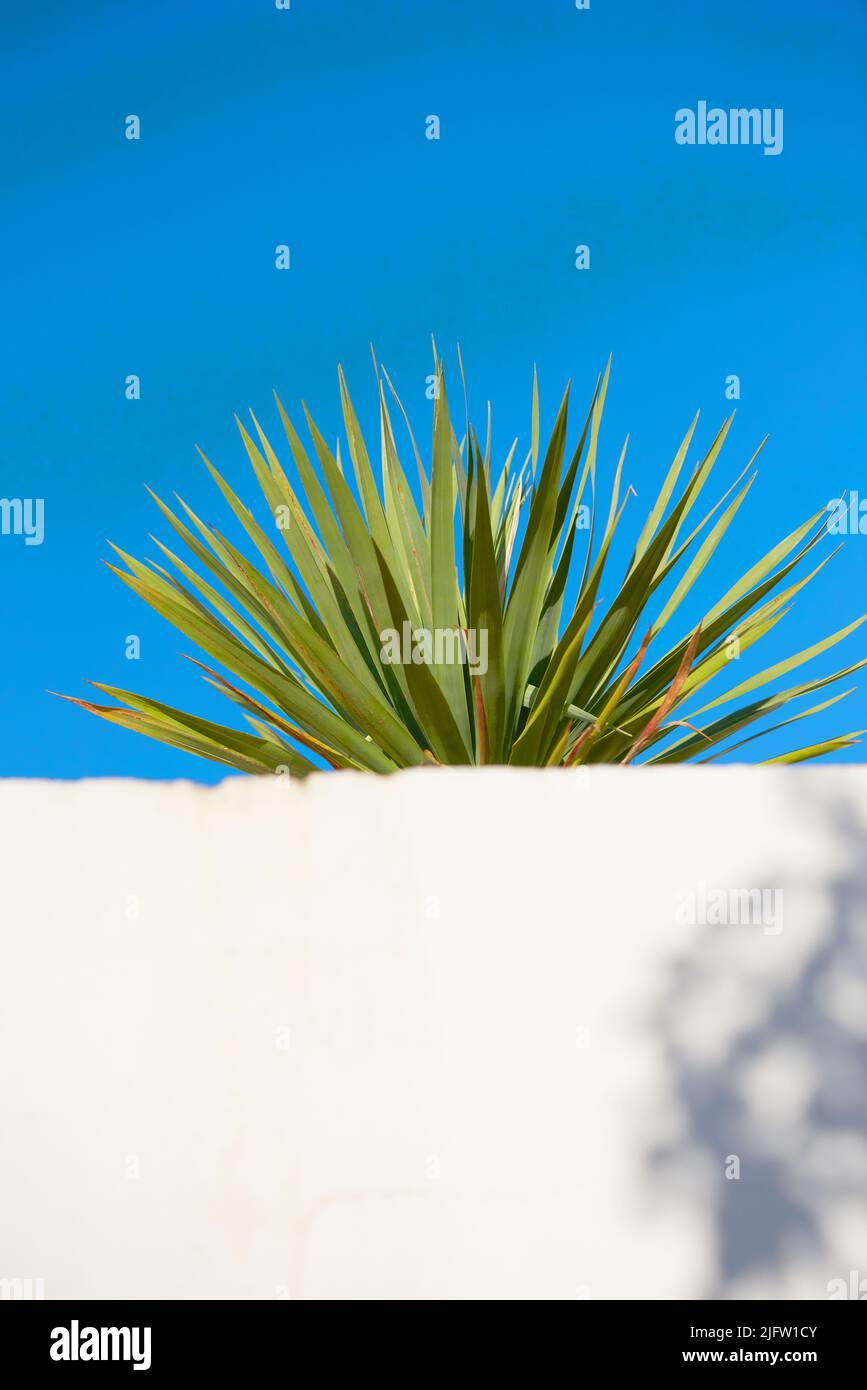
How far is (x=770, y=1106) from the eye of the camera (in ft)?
5.22

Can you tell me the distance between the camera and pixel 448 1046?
1637 millimetres

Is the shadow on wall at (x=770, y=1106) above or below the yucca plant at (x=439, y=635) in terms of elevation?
below

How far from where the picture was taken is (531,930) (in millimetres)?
1647

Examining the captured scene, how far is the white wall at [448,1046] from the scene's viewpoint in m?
1.59

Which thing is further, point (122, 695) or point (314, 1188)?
point (122, 695)

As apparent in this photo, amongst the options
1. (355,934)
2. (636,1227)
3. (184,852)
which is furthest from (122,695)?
(636,1227)

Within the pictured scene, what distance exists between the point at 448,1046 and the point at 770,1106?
518mm

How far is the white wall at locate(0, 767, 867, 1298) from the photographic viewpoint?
1.59m

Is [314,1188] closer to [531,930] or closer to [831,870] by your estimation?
[531,930]

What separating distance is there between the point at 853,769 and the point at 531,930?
58cm

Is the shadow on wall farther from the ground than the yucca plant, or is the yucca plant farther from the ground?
the yucca plant

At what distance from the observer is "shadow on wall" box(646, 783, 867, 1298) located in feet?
5.18
